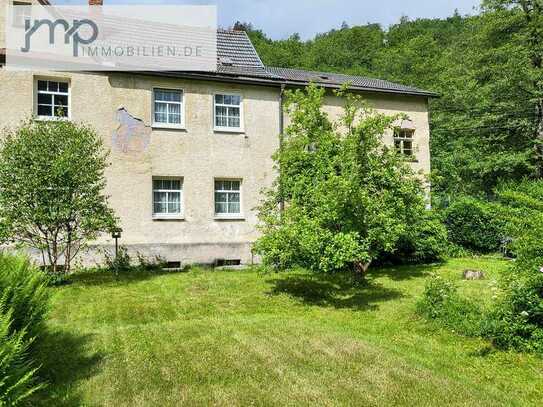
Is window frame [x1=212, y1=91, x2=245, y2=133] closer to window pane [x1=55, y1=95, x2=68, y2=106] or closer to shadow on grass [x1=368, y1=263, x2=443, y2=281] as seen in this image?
window pane [x1=55, y1=95, x2=68, y2=106]

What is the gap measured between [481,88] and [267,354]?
26.5m

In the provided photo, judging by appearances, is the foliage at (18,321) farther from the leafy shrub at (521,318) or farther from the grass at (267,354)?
the leafy shrub at (521,318)

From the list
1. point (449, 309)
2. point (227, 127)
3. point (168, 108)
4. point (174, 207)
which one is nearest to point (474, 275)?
point (449, 309)

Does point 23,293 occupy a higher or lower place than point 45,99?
lower

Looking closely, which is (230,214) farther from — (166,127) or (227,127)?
(166,127)

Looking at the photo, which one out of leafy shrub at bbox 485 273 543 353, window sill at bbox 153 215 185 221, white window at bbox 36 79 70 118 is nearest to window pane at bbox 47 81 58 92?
white window at bbox 36 79 70 118

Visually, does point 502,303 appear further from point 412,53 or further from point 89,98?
point 412,53

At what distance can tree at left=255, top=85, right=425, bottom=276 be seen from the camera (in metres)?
9.74

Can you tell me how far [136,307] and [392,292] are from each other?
672 cm

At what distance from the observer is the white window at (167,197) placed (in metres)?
16.2

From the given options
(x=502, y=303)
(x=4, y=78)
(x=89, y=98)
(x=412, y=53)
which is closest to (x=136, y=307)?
(x=502, y=303)

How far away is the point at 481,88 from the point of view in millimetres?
27281

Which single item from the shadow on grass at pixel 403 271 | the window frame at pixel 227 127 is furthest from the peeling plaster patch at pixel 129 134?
the shadow on grass at pixel 403 271

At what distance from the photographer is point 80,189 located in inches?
480
